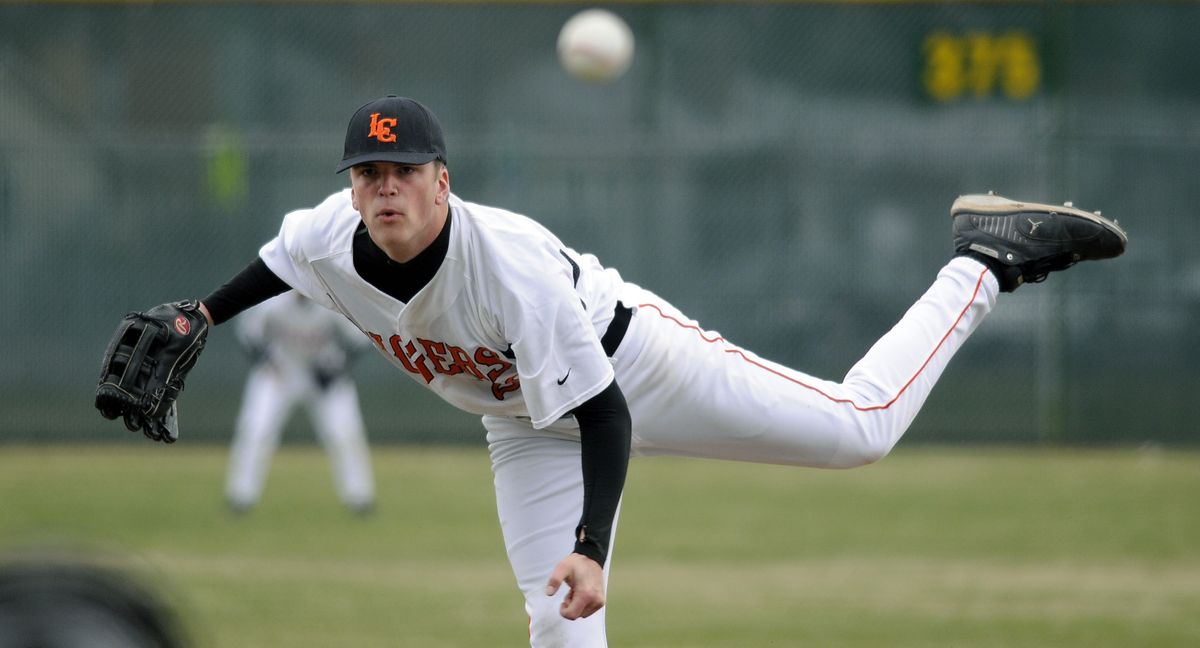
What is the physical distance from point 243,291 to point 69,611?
221 centimetres

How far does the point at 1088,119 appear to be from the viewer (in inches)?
556

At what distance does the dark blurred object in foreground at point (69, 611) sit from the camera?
7.47ft

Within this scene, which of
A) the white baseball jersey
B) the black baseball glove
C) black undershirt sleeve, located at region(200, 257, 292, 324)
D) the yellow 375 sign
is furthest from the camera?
the yellow 375 sign

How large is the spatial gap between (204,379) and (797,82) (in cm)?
683

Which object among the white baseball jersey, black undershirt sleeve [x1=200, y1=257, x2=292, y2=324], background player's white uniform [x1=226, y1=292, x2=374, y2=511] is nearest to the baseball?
background player's white uniform [x1=226, y1=292, x2=374, y2=511]

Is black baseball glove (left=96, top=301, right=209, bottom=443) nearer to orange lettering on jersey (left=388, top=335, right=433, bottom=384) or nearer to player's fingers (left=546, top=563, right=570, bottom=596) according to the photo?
orange lettering on jersey (left=388, top=335, right=433, bottom=384)

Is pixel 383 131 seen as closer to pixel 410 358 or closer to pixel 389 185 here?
pixel 389 185

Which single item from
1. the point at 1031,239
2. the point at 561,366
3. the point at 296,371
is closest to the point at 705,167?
the point at 296,371

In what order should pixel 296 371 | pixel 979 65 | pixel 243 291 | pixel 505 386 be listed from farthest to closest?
pixel 979 65 → pixel 296 371 → pixel 243 291 → pixel 505 386

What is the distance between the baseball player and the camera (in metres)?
3.86

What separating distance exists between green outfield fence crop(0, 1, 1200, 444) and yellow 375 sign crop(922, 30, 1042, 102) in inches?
1.1

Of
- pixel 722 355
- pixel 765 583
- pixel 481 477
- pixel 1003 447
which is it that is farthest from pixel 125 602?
pixel 1003 447

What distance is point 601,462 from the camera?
3.84 m

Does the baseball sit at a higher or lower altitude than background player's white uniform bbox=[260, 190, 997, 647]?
higher
